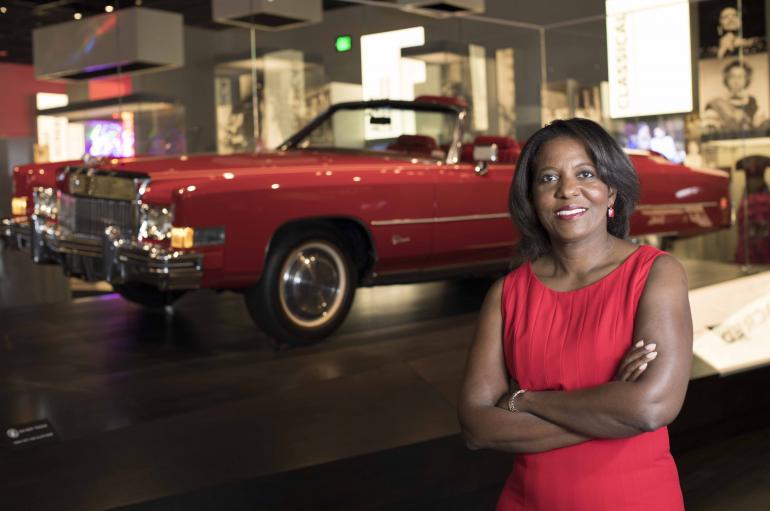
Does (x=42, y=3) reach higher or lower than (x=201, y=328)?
higher

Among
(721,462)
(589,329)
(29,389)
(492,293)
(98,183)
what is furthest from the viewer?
(98,183)

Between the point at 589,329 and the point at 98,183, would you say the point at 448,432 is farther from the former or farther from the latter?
the point at 98,183

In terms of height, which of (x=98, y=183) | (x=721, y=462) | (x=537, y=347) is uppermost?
(x=98, y=183)

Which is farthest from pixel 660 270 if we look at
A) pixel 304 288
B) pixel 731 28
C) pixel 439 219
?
pixel 731 28

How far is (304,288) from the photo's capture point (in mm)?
5469

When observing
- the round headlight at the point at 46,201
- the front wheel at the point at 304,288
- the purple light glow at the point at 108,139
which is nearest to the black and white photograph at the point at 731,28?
the front wheel at the point at 304,288

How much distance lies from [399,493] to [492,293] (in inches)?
67.0

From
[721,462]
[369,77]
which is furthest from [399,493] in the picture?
[369,77]

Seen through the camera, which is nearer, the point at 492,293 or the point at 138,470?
the point at 492,293

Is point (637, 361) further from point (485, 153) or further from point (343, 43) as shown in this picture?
point (343, 43)

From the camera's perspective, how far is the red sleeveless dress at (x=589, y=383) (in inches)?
68.9

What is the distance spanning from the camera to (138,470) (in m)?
3.24

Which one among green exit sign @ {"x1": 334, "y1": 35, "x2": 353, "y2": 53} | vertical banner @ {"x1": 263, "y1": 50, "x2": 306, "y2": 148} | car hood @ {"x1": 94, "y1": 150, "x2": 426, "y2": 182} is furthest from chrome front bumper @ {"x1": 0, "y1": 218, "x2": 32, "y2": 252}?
green exit sign @ {"x1": 334, "y1": 35, "x2": 353, "y2": 53}

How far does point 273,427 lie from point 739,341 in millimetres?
2271
